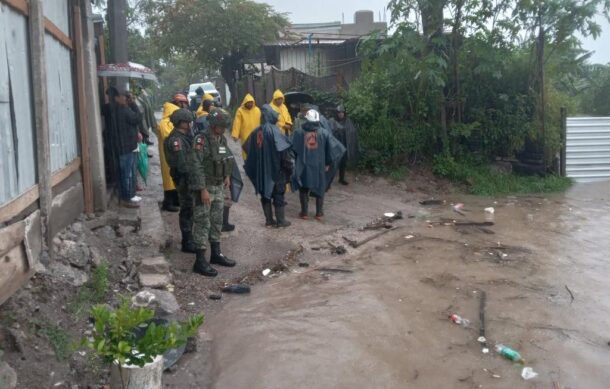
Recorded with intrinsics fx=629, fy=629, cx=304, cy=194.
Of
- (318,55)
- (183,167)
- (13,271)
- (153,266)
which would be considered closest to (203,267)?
(153,266)

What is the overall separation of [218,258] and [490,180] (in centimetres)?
766

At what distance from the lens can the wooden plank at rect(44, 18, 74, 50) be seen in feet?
18.8

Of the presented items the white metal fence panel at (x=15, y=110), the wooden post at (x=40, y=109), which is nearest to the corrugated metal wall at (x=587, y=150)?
the wooden post at (x=40, y=109)

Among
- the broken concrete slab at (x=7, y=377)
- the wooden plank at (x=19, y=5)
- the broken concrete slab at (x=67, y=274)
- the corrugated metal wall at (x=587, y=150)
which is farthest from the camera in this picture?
the corrugated metal wall at (x=587, y=150)

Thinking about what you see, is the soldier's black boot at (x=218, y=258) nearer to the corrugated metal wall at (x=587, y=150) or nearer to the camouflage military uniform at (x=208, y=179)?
the camouflage military uniform at (x=208, y=179)

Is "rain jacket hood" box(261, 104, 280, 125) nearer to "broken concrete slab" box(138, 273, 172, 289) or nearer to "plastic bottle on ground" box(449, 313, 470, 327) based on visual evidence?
"broken concrete slab" box(138, 273, 172, 289)

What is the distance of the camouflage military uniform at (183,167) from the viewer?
6590 mm

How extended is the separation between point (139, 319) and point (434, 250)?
5.06 metres

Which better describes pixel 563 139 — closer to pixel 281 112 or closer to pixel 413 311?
pixel 281 112

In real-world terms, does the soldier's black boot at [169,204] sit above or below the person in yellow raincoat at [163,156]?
below

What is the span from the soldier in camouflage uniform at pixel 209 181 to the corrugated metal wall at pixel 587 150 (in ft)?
30.8

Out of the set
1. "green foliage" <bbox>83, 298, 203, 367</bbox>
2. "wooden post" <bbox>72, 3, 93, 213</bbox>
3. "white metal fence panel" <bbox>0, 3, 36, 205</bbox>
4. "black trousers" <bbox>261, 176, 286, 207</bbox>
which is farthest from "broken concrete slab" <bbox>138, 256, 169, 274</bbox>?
"black trousers" <bbox>261, 176, 286, 207</bbox>

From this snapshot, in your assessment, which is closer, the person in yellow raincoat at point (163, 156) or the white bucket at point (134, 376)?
the white bucket at point (134, 376)

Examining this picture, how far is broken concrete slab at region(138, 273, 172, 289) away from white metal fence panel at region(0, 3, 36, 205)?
139 centimetres
